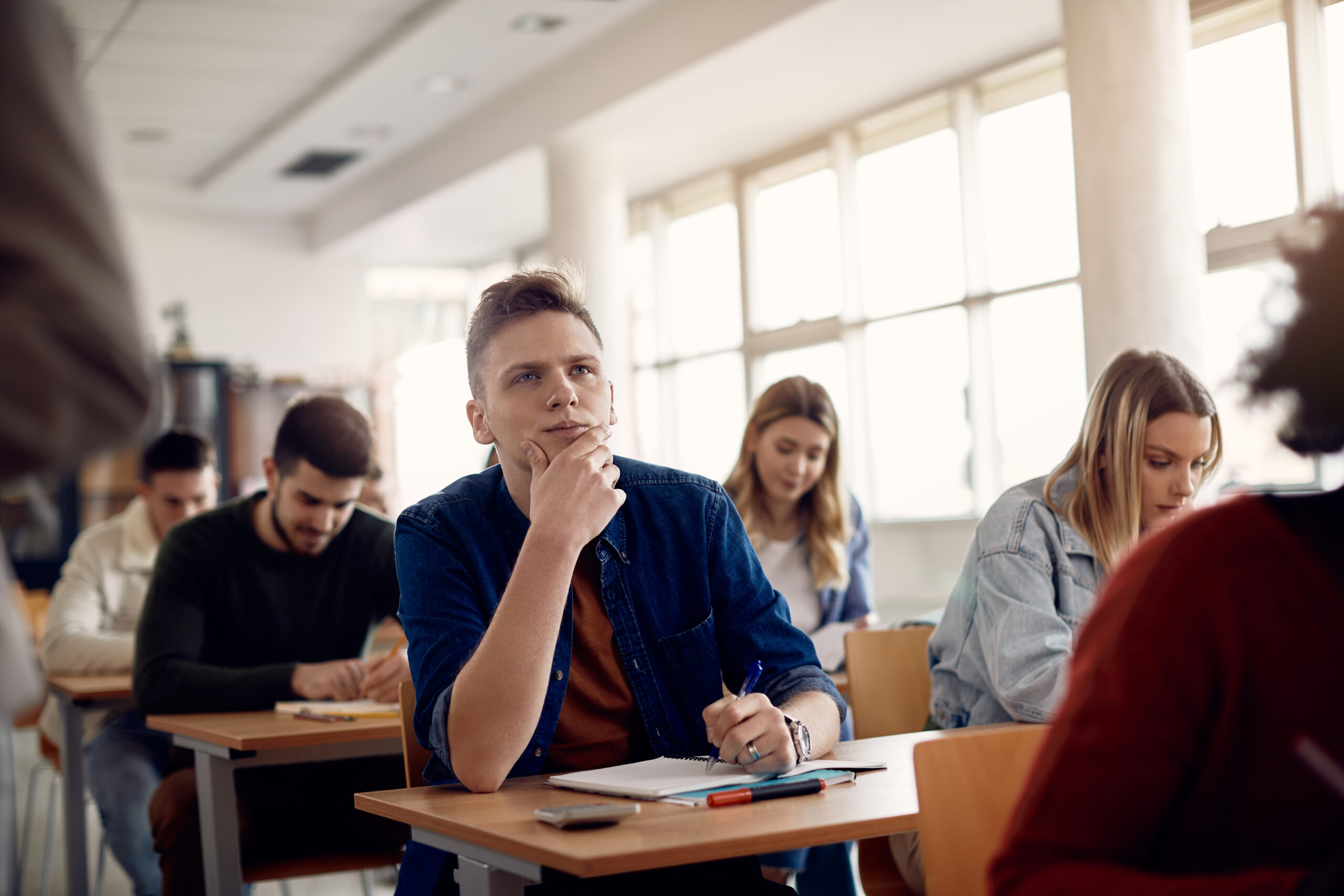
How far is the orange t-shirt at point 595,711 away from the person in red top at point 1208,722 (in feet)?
3.06

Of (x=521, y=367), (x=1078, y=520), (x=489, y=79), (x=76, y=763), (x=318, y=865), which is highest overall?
(x=489, y=79)

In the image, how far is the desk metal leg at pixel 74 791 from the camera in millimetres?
3109

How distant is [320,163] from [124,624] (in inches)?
218

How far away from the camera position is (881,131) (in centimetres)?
696

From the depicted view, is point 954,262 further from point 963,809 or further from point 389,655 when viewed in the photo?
point 963,809

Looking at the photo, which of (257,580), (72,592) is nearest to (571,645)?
(257,580)

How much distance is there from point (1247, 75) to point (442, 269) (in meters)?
7.08

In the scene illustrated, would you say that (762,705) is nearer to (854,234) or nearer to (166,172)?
(854,234)

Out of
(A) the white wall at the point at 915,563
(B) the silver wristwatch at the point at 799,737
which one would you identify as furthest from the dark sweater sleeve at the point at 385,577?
(A) the white wall at the point at 915,563

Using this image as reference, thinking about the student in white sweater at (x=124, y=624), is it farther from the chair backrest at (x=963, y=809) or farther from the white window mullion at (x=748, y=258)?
the white window mullion at (x=748, y=258)

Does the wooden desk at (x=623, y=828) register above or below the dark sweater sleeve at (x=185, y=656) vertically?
below

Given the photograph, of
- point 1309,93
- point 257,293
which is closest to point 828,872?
point 1309,93

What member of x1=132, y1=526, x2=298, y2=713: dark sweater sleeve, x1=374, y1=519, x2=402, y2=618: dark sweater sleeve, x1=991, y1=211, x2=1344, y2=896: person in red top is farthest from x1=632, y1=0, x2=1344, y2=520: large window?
x1=991, y1=211, x2=1344, y2=896: person in red top

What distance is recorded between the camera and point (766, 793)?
140 centimetres
